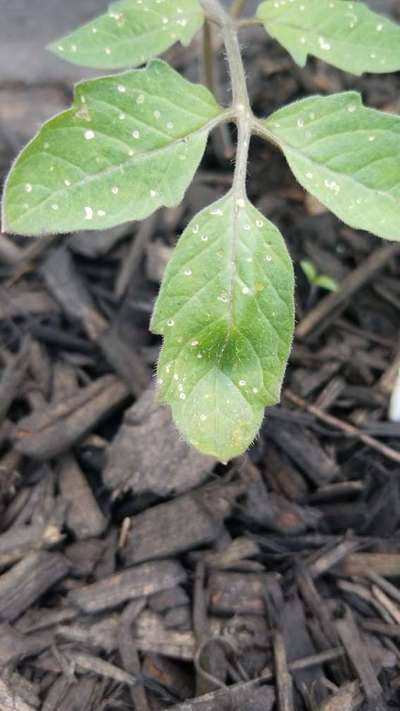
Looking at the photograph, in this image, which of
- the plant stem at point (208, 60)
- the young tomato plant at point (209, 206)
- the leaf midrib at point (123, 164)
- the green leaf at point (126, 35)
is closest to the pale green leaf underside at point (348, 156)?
the young tomato plant at point (209, 206)

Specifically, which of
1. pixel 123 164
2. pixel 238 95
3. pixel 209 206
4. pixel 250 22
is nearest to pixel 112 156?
pixel 123 164

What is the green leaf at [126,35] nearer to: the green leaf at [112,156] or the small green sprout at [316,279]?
the green leaf at [112,156]

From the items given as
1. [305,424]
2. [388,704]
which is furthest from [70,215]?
[388,704]

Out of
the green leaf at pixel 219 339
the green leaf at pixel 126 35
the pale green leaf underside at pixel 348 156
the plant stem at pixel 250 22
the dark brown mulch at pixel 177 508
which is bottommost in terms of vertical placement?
the dark brown mulch at pixel 177 508

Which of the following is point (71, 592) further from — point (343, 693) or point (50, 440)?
point (343, 693)

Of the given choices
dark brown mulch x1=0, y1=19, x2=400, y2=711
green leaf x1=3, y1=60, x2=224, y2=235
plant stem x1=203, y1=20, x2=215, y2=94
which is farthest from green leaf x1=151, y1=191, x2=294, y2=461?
plant stem x1=203, y1=20, x2=215, y2=94

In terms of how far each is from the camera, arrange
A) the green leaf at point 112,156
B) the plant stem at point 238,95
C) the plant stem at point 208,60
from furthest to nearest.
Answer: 1. the plant stem at point 208,60
2. the plant stem at point 238,95
3. the green leaf at point 112,156
